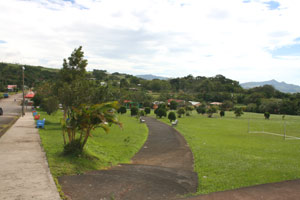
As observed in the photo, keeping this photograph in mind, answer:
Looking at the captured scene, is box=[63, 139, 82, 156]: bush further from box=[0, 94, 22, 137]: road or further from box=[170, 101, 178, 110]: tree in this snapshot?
box=[170, 101, 178, 110]: tree

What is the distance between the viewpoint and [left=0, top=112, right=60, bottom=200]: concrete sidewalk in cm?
605

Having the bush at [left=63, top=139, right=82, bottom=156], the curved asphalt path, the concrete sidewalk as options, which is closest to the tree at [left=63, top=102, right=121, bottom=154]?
the bush at [left=63, top=139, right=82, bottom=156]

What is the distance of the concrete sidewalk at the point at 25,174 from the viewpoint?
238 inches

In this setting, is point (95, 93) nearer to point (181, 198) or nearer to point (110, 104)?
point (110, 104)

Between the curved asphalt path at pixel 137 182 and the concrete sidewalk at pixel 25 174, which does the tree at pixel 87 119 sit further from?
the curved asphalt path at pixel 137 182

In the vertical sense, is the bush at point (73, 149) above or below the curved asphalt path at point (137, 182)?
above

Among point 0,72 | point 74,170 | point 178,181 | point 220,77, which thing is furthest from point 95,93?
point 220,77

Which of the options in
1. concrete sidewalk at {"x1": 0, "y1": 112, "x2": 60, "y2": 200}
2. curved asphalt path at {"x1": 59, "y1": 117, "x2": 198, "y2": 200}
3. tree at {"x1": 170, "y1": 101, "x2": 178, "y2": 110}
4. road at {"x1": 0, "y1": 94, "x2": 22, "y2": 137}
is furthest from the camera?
tree at {"x1": 170, "y1": 101, "x2": 178, "y2": 110}

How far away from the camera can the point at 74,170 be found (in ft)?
26.5

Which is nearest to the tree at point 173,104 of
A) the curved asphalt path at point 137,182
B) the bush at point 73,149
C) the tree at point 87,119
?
the curved asphalt path at point 137,182

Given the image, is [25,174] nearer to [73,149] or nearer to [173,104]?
[73,149]

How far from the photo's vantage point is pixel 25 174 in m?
7.46

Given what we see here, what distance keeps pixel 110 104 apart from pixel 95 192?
3.61 metres

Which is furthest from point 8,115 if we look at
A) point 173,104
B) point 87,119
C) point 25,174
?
point 173,104
